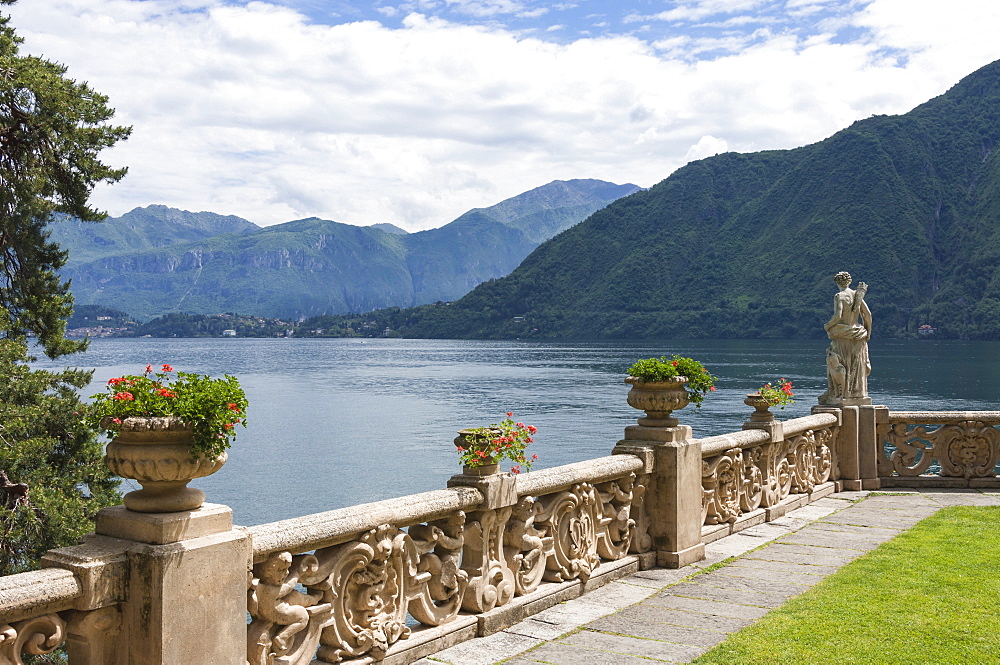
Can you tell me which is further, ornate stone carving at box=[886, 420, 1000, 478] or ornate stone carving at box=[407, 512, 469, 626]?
ornate stone carving at box=[886, 420, 1000, 478]

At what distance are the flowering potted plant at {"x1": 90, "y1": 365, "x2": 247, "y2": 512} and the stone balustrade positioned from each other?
0.12 metres

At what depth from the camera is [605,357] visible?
11338 centimetres

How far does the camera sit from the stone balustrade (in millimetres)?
3303

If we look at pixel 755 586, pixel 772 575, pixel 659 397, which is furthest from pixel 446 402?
pixel 755 586

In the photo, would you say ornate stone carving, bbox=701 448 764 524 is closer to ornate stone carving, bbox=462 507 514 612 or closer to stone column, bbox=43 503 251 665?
ornate stone carving, bbox=462 507 514 612

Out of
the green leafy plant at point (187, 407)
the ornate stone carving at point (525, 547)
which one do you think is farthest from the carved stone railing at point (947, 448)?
the green leafy plant at point (187, 407)

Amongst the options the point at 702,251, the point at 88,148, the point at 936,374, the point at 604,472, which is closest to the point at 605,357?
the point at 936,374

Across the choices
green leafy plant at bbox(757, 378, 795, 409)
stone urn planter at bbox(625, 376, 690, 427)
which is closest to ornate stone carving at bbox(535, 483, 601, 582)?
stone urn planter at bbox(625, 376, 690, 427)

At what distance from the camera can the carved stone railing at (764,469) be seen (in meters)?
8.03

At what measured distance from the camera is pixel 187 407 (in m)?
3.41

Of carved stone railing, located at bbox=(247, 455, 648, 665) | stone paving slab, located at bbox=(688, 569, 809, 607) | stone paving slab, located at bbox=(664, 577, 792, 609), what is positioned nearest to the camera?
carved stone railing, located at bbox=(247, 455, 648, 665)

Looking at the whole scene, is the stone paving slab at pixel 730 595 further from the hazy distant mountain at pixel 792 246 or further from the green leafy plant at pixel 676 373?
the hazy distant mountain at pixel 792 246

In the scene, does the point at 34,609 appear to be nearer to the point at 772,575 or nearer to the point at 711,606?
the point at 711,606

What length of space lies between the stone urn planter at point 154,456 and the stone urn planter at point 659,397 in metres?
4.10
